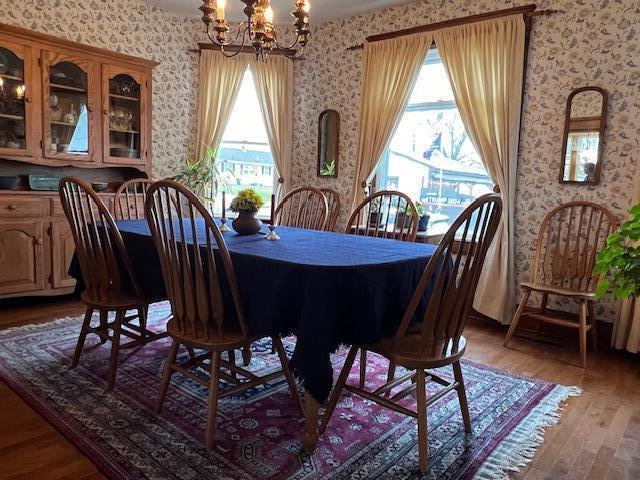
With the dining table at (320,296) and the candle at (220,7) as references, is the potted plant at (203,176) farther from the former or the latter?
the dining table at (320,296)

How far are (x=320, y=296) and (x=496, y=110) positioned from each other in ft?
8.58

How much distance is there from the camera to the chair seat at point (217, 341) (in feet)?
5.90

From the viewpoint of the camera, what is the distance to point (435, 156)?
13.8 feet

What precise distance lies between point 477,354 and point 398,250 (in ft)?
4.36

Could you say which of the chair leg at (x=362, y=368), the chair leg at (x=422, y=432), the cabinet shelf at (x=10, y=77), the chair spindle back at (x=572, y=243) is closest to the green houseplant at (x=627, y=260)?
the chair leg at (x=422, y=432)

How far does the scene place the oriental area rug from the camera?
1.74m

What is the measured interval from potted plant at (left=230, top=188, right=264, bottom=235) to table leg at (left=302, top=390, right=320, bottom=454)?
1.00 m

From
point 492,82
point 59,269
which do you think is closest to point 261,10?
point 492,82

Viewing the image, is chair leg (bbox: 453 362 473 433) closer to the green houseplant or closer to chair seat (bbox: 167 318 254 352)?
the green houseplant

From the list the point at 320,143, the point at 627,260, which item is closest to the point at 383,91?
the point at 320,143

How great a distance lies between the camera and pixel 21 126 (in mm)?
3559

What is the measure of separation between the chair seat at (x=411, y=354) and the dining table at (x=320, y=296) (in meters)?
0.05

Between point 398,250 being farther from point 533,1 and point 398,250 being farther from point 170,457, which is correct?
point 533,1

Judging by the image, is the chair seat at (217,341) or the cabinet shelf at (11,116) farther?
the cabinet shelf at (11,116)
